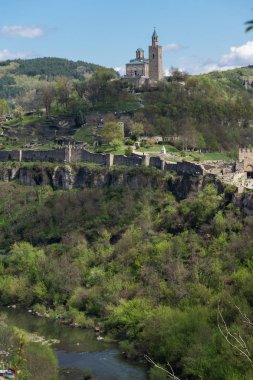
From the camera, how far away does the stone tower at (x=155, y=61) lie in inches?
3351

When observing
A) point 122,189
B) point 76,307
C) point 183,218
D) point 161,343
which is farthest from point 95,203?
point 161,343

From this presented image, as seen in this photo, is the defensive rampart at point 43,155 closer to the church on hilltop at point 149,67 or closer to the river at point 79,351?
the church on hilltop at point 149,67

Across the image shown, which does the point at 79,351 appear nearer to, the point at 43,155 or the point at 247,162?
the point at 247,162

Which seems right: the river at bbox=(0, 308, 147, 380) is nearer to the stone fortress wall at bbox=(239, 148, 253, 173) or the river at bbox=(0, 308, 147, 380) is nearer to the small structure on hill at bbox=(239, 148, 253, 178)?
the small structure on hill at bbox=(239, 148, 253, 178)

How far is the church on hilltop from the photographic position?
3317 inches

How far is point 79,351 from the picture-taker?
37219 mm

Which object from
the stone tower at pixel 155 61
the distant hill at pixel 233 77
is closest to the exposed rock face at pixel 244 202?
the stone tower at pixel 155 61

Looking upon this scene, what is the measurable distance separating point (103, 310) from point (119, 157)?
21.4 meters

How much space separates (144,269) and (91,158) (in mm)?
21950

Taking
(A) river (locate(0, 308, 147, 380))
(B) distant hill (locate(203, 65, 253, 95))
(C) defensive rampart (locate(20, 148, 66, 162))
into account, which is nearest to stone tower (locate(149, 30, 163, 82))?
(C) defensive rampart (locate(20, 148, 66, 162))

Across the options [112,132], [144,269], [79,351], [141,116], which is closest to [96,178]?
[112,132]

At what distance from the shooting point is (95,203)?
5953 cm

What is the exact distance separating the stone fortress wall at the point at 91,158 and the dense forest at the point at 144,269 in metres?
2.52

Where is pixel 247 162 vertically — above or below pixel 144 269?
above
